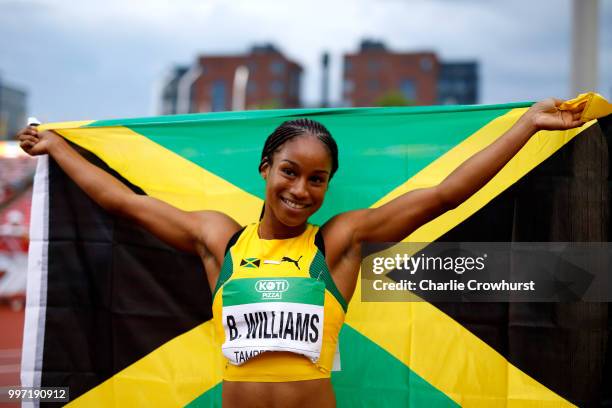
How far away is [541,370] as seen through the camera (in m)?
2.99

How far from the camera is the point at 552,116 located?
2.69 m

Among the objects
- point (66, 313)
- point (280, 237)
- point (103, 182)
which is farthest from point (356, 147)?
point (66, 313)

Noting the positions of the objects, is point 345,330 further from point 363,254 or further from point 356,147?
point 356,147

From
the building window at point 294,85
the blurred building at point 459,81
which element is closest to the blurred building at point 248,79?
the building window at point 294,85

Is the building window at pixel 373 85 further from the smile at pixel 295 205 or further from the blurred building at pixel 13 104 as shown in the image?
the smile at pixel 295 205

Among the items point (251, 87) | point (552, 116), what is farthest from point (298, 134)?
point (251, 87)

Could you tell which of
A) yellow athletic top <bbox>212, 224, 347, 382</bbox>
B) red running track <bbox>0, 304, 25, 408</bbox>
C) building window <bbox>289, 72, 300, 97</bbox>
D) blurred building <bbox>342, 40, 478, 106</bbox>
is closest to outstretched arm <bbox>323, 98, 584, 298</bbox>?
yellow athletic top <bbox>212, 224, 347, 382</bbox>

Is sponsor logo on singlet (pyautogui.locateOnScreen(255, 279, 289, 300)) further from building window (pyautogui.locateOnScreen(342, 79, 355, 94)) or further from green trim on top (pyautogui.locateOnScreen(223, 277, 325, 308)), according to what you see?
building window (pyautogui.locateOnScreen(342, 79, 355, 94))

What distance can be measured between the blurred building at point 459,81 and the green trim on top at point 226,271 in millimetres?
73603

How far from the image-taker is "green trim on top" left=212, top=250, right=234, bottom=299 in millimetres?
2557

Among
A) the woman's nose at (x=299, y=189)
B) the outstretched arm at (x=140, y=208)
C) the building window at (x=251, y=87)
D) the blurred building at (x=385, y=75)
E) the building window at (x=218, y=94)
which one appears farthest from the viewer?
the building window at (x=251, y=87)

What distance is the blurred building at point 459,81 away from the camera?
7319 cm

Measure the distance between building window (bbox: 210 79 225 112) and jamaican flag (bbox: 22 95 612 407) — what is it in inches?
2391

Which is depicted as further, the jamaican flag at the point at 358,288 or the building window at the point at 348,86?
the building window at the point at 348,86
